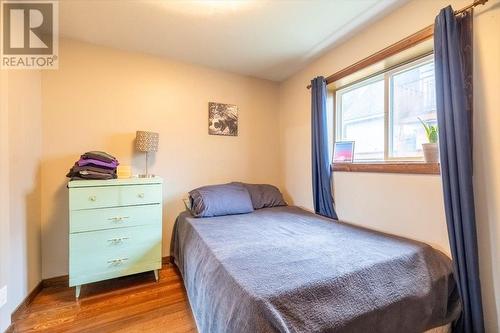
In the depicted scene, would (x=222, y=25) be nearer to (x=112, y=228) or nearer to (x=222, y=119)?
(x=222, y=119)

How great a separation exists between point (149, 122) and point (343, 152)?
6.73 feet

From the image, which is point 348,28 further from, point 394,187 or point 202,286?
point 202,286

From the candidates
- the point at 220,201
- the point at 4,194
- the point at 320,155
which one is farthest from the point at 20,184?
the point at 320,155

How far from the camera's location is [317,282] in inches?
38.2

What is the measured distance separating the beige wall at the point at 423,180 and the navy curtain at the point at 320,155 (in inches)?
→ 4.0

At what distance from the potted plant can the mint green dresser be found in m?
2.11

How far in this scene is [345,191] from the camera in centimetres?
213

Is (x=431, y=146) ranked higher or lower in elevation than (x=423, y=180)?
higher

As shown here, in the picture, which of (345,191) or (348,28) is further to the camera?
(345,191)

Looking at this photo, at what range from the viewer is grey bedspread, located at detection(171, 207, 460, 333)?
874mm

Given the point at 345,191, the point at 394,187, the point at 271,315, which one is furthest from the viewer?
the point at 345,191

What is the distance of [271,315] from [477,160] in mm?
1438

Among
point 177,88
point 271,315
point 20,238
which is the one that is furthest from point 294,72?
point 20,238

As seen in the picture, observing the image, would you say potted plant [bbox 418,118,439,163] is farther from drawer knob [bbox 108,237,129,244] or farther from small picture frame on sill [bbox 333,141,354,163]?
drawer knob [bbox 108,237,129,244]
